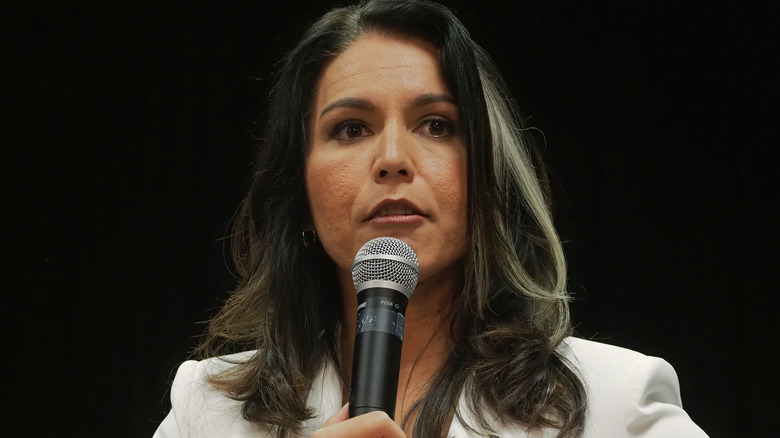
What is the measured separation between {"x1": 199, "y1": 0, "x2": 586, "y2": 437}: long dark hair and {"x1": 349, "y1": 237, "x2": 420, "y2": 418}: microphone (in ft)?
1.54

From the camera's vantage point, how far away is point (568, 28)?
8.49ft

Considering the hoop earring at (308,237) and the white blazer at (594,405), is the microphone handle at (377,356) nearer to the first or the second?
the white blazer at (594,405)

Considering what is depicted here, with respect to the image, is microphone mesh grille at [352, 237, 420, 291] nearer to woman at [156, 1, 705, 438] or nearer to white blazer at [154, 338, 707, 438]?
woman at [156, 1, 705, 438]

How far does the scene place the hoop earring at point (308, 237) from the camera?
2018 millimetres

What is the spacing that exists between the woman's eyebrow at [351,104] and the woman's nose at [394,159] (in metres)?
0.10

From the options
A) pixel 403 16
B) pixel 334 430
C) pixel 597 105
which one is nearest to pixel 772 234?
pixel 597 105

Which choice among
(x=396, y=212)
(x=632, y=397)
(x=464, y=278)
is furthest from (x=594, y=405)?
(x=396, y=212)

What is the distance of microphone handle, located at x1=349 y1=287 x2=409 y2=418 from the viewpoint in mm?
1117

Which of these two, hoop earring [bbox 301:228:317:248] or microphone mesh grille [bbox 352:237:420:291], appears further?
hoop earring [bbox 301:228:317:248]

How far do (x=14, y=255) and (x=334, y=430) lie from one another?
6.20 ft

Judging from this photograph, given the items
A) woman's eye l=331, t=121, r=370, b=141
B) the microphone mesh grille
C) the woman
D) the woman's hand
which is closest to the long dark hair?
the woman

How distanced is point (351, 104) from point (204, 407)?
71 centimetres

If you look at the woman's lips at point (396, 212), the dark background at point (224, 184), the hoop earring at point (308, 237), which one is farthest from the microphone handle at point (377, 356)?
the dark background at point (224, 184)

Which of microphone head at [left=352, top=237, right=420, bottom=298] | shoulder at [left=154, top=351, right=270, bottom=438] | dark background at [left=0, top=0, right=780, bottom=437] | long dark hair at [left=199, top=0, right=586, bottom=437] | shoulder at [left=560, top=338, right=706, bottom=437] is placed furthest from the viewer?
dark background at [left=0, top=0, right=780, bottom=437]
